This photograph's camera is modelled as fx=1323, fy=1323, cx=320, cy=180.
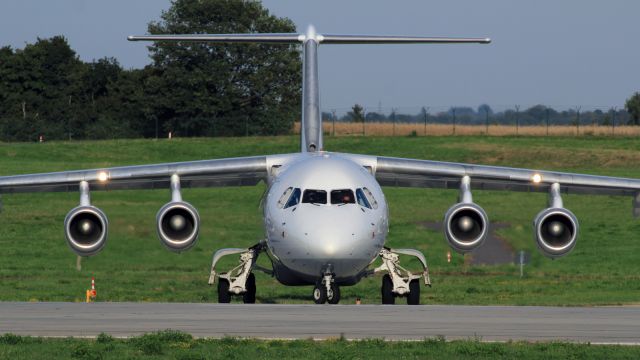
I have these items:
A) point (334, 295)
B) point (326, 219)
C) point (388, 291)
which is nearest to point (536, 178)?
point (388, 291)

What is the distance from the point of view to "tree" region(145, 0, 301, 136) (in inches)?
3420

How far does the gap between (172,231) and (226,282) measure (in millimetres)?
1605

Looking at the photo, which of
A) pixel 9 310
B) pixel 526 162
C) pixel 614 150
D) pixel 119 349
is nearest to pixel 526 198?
pixel 526 162

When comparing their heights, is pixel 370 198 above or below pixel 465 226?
above

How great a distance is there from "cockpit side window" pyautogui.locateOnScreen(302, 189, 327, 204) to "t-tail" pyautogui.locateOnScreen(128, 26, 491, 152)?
418 cm

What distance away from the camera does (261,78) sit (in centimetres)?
8881

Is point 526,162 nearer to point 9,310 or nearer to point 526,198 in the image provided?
point 526,198

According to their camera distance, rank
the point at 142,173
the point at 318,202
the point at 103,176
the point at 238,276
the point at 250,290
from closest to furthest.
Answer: the point at 318,202 → the point at 238,276 → the point at 103,176 → the point at 142,173 → the point at 250,290

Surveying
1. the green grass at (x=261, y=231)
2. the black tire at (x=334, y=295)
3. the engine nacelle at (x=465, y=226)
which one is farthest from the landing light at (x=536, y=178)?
the black tire at (x=334, y=295)

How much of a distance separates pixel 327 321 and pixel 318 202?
461cm

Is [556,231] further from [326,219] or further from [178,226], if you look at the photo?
[178,226]

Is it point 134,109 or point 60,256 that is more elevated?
point 134,109

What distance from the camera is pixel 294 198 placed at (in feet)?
71.7

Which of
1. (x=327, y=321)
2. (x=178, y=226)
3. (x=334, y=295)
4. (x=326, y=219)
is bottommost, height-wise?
(x=334, y=295)
